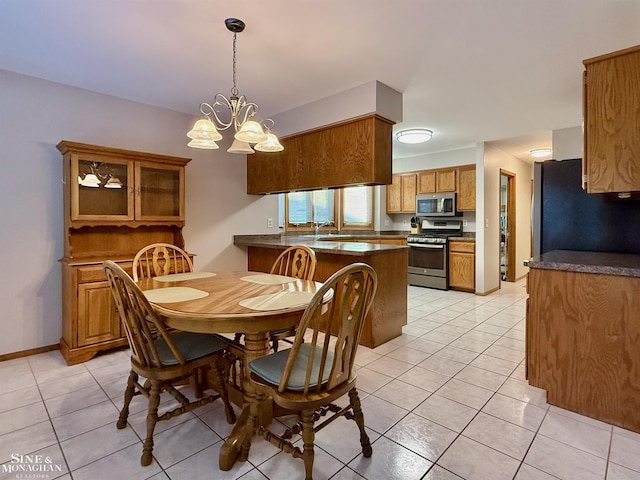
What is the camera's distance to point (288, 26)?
2.12 metres

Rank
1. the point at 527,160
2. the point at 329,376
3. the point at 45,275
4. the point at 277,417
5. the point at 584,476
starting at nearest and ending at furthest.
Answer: the point at 329,376
the point at 584,476
the point at 277,417
the point at 45,275
the point at 527,160

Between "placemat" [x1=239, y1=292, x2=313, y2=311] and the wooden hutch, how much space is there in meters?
1.77

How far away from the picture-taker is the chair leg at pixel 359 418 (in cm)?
157

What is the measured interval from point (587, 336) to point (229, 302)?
2.02 meters

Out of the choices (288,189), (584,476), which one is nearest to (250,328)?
(584,476)

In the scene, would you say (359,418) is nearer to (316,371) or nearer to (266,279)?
(316,371)

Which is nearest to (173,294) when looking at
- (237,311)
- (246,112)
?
(237,311)

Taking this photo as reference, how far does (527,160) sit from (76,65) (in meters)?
6.98

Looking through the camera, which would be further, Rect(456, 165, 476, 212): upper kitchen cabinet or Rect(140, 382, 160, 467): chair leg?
Rect(456, 165, 476, 212): upper kitchen cabinet

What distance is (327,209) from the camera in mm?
5793

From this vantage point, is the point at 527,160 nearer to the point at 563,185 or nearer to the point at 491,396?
the point at 563,185

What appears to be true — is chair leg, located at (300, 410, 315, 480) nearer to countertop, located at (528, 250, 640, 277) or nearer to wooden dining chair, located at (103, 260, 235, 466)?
wooden dining chair, located at (103, 260, 235, 466)

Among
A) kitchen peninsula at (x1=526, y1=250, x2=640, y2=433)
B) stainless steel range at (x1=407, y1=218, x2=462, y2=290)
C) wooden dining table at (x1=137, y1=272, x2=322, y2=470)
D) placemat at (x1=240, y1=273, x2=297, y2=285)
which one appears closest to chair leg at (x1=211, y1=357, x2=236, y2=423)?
wooden dining table at (x1=137, y1=272, x2=322, y2=470)

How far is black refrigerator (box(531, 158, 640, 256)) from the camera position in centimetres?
251
